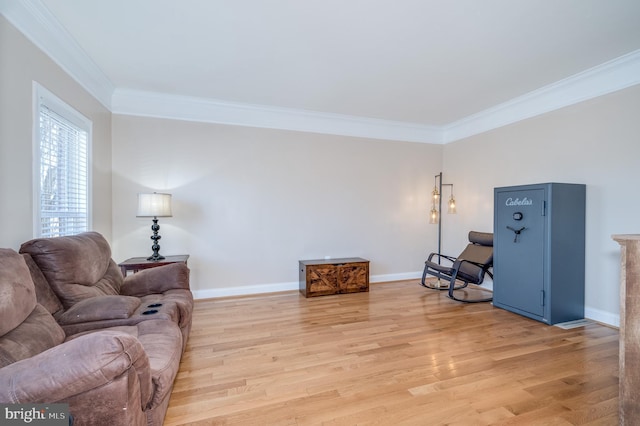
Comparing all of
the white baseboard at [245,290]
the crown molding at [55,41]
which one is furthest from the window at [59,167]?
the white baseboard at [245,290]

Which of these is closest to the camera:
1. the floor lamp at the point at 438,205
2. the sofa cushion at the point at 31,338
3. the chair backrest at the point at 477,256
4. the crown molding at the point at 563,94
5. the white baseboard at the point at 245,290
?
the sofa cushion at the point at 31,338

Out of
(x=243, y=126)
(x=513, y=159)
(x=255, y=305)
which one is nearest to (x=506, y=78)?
(x=513, y=159)

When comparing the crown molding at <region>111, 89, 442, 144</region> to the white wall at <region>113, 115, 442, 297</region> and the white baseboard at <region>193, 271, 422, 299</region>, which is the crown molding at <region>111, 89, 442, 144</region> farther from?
the white baseboard at <region>193, 271, 422, 299</region>

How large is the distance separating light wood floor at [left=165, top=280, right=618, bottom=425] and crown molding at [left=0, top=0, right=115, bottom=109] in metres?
2.69

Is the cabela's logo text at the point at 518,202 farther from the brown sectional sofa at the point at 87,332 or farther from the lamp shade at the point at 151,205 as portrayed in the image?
the lamp shade at the point at 151,205

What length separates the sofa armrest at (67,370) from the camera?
100 cm

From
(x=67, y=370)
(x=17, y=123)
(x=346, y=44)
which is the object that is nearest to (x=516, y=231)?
(x=346, y=44)

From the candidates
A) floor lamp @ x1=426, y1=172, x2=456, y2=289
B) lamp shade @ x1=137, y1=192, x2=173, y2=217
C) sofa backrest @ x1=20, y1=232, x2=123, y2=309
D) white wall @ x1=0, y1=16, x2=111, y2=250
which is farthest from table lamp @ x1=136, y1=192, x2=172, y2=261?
floor lamp @ x1=426, y1=172, x2=456, y2=289

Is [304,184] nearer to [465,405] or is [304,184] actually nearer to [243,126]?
[243,126]

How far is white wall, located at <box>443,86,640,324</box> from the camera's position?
2930 millimetres

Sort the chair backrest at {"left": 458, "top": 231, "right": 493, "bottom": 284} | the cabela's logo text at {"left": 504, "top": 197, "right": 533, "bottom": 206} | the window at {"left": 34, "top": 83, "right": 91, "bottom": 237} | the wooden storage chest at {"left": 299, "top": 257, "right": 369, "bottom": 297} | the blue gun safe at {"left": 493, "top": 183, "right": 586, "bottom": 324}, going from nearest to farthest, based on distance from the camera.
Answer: the window at {"left": 34, "top": 83, "right": 91, "bottom": 237} → the blue gun safe at {"left": 493, "top": 183, "right": 586, "bottom": 324} → the cabela's logo text at {"left": 504, "top": 197, "right": 533, "bottom": 206} → the chair backrest at {"left": 458, "top": 231, "right": 493, "bottom": 284} → the wooden storage chest at {"left": 299, "top": 257, "right": 369, "bottom": 297}

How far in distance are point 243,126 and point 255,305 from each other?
2.40 m

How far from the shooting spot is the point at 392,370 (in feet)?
7.22

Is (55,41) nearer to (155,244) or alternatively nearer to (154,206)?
(154,206)
